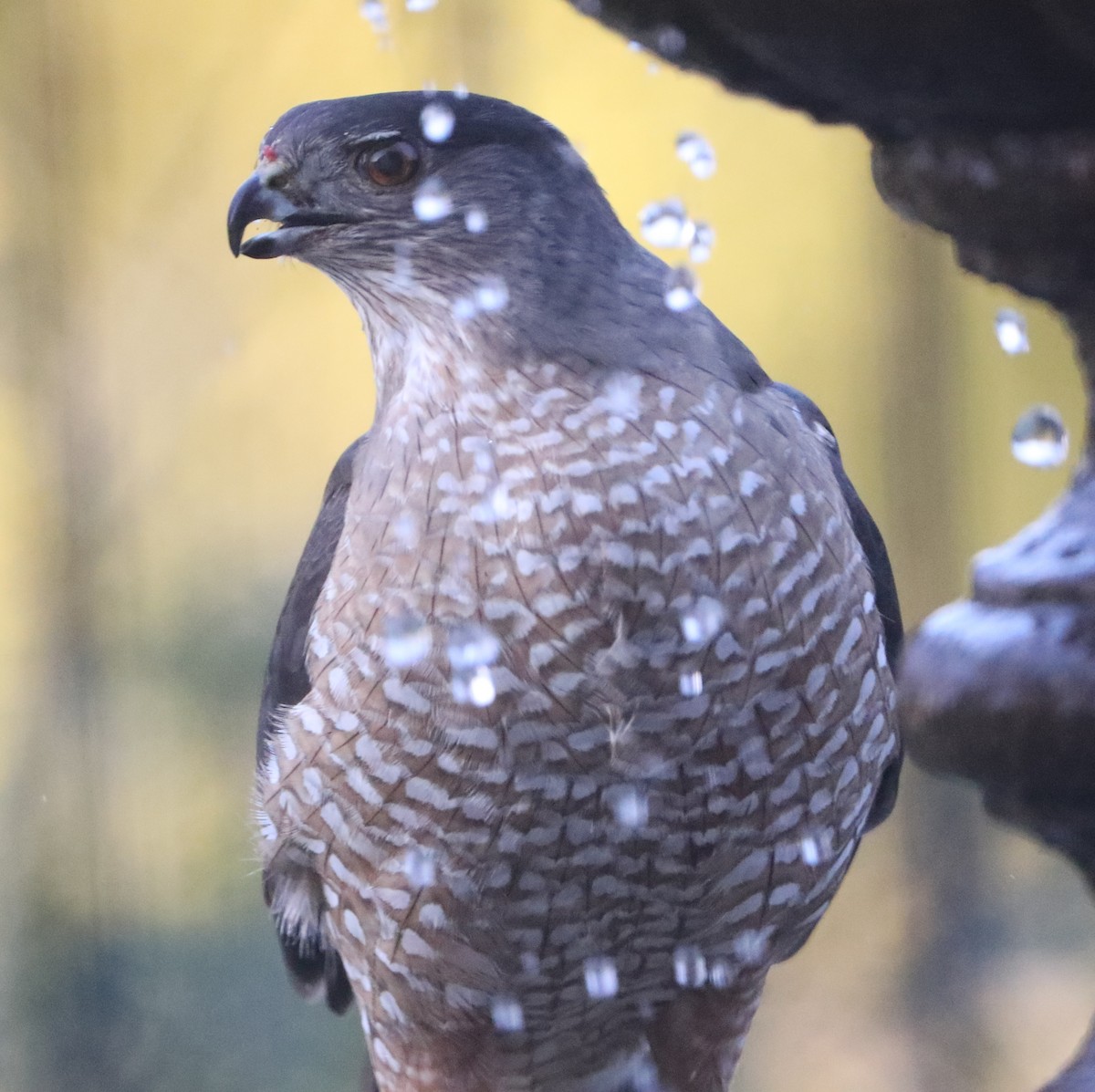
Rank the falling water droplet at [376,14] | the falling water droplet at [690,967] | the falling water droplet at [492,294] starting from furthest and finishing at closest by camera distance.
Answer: the falling water droplet at [376,14], the falling water droplet at [690,967], the falling water droplet at [492,294]

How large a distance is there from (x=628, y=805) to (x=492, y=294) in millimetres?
492

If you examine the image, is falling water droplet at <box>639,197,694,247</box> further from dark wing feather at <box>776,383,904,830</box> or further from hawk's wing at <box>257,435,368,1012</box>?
hawk's wing at <box>257,435,368,1012</box>

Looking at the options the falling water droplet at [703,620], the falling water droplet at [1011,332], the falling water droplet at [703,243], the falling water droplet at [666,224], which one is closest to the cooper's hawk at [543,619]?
the falling water droplet at [703,620]

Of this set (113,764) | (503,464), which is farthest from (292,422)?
(503,464)

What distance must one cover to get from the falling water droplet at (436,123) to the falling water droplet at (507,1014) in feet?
2.79

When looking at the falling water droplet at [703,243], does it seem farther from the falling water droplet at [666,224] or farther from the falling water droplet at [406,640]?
the falling water droplet at [406,640]

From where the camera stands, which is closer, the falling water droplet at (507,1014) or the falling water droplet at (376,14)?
the falling water droplet at (507,1014)

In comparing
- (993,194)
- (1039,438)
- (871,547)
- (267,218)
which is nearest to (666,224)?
(871,547)

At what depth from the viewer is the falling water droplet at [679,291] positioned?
4.51 ft

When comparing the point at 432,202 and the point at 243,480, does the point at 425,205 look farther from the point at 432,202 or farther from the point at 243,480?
the point at 243,480

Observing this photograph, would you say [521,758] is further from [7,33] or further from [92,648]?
[7,33]

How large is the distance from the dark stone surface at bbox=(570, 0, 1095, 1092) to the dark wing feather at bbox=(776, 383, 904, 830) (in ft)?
2.84

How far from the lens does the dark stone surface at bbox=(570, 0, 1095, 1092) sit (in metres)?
0.52

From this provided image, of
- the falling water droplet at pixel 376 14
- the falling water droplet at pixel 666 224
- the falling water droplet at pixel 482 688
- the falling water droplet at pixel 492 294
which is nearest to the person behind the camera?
the falling water droplet at pixel 482 688
